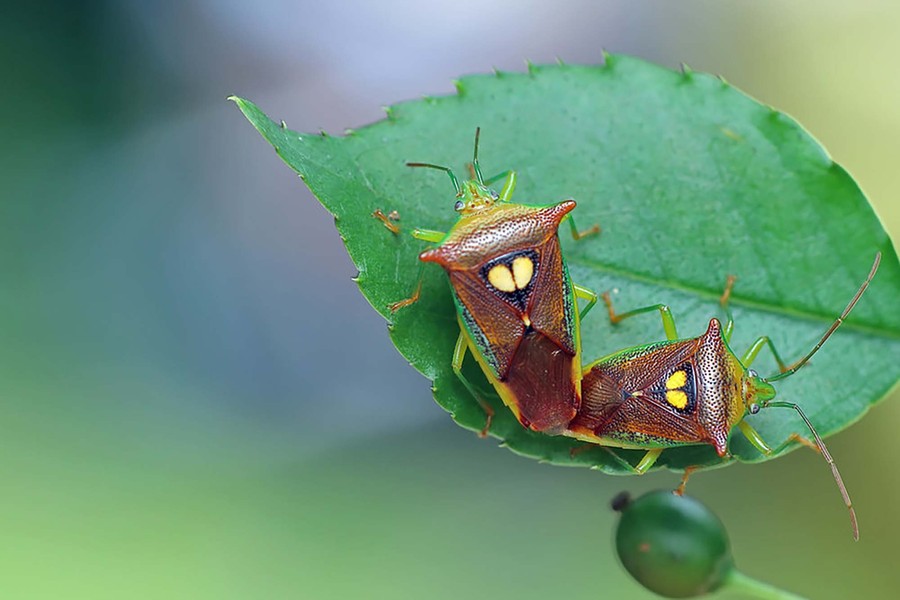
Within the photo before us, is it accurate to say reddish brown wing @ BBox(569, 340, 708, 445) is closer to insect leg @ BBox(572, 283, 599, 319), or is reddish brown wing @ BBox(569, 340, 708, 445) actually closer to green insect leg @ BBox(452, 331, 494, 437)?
insect leg @ BBox(572, 283, 599, 319)

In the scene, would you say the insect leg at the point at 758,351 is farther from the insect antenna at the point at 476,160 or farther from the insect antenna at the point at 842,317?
the insect antenna at the point at 476,160

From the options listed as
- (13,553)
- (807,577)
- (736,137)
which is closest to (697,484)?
(807,577)

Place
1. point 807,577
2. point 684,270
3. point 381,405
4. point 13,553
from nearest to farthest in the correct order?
point 684,270 < point 13,553 < point 807,577 < point 381,405

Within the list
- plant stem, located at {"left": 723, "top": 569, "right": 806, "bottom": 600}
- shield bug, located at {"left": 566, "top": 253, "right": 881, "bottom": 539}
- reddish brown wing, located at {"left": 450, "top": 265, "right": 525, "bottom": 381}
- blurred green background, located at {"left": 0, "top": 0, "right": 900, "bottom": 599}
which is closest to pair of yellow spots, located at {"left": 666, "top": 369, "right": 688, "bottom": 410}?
shield bug, located at {"left": 566, "top": 253, "right": 881, "bottom": 539}

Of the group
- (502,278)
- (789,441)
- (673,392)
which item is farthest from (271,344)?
(789,441)

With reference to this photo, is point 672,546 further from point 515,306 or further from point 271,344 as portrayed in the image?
point 271,344

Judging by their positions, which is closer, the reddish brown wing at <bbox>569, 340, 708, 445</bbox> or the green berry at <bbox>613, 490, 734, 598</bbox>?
the green berry at <bbox>613, 490, 734, 598</bbox>

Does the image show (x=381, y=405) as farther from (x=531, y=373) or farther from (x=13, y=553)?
(x=531, y=373)
